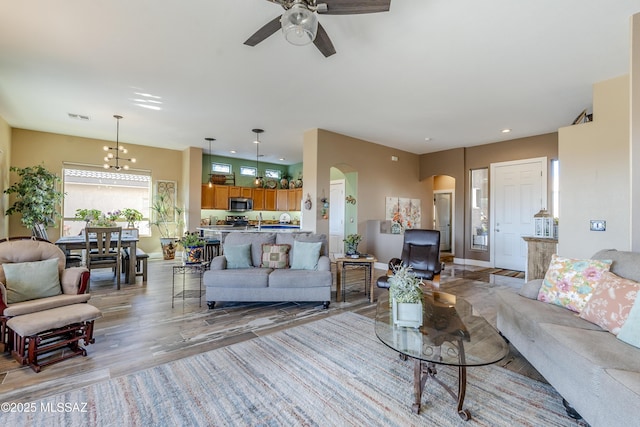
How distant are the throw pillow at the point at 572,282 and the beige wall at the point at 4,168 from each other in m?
8.50

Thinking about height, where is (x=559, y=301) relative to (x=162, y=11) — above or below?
below

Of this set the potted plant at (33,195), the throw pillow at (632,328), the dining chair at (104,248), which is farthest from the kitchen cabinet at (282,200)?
the throw pillow at (632,328)

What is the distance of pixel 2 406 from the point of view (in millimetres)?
1875

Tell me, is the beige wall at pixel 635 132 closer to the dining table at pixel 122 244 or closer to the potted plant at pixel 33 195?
the dining table at pixel 122 244

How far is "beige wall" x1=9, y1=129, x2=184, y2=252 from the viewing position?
6.26 m

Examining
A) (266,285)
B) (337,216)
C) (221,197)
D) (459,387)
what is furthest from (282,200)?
(459,387)

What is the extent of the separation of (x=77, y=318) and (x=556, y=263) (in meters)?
4.26

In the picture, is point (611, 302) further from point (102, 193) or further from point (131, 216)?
point (102, 193)

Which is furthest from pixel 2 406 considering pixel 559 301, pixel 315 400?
pixel 559 301

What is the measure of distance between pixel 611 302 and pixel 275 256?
135 inches

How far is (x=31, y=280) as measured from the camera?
2.74 metres

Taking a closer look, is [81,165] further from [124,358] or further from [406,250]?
[406,250]

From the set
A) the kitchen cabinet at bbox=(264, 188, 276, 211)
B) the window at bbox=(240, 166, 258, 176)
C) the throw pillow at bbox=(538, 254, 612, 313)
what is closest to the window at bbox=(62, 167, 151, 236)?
the window at bbox=(240, 166, 258, 176)

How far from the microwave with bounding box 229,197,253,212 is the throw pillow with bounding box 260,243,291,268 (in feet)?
16.9
